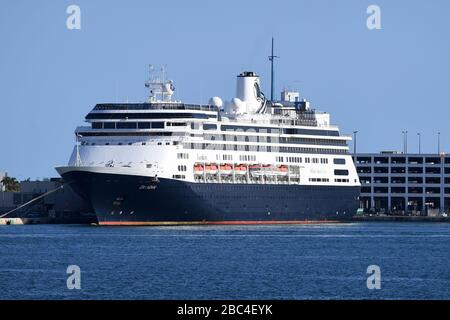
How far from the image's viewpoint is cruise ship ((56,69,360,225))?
340 ft

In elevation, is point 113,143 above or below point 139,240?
above

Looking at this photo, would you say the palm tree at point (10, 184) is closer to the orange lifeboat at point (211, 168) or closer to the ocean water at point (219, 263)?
the orange lifeboat at point (211, 168)

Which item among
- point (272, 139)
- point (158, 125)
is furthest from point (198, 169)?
point (272, 139)

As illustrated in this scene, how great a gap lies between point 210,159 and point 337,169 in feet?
59.4

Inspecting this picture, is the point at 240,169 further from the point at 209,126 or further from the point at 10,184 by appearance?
the point at 10,184

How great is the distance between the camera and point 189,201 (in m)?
106

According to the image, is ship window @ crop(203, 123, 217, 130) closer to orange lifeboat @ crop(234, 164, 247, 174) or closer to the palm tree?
orange lifeboat @ crop(234, 164, 247, 174)

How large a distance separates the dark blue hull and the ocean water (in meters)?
2.49

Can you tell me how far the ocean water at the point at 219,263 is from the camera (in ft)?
168

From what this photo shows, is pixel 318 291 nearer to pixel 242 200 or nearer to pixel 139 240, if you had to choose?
pixel 139 240

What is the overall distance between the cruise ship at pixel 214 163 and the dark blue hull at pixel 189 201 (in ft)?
0.26

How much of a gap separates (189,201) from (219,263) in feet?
132

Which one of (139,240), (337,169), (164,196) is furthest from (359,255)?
(337,169)
